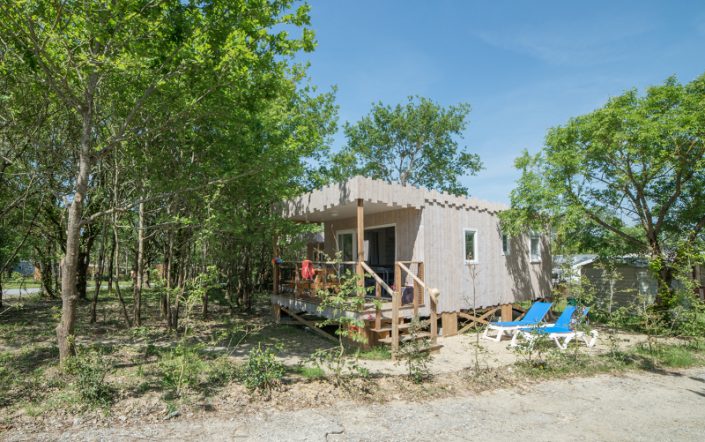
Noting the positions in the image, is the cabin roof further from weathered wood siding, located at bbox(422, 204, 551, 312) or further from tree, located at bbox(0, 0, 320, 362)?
tree, located at bbox(0, 0, 320, 362)

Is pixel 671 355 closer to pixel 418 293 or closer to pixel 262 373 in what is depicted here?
pixel 418 293

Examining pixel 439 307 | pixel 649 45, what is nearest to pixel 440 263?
pixel 439 307

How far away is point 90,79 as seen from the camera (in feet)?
20.3

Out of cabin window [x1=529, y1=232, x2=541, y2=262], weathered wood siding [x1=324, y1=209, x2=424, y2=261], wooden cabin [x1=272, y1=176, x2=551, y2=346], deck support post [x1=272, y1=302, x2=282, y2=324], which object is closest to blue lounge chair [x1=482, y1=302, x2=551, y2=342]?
wooden cabin [x1=272, y1=176, x2=551, y2=346]

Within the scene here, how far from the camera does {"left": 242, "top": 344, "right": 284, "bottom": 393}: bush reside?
5.02 m

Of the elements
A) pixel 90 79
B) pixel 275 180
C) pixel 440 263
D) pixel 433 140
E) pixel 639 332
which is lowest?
pixel 639 332

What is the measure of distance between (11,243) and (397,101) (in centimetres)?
2397

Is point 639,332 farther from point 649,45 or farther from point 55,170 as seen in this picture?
point 55,170

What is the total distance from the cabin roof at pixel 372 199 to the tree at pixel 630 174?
154 centimetres

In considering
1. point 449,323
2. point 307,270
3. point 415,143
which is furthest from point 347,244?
point 415,143

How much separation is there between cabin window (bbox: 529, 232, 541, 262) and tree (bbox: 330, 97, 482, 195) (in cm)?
1666

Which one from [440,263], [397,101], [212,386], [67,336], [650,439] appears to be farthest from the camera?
[397,101]

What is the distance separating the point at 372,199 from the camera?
27.6 ft

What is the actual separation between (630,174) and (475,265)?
510cm
